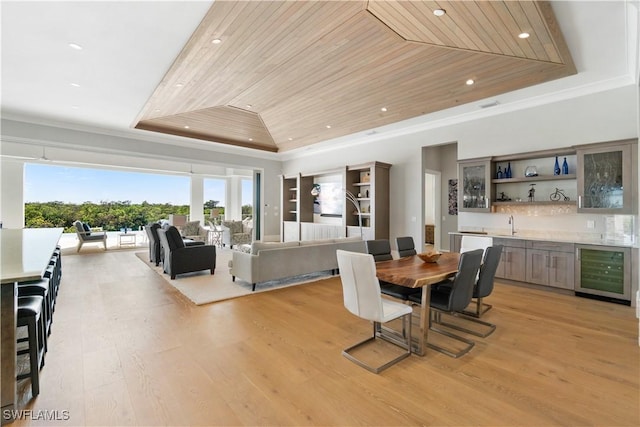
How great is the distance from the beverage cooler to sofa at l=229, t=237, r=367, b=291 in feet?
11.6

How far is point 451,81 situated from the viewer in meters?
4.29

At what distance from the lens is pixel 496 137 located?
5.35 metres

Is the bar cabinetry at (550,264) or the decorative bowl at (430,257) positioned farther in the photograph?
the bar cabinetry at (550,264)

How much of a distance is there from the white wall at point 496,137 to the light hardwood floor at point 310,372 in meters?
2.55

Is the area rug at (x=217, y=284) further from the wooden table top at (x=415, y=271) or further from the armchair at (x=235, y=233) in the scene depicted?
the armchair at (x=235, y=233)

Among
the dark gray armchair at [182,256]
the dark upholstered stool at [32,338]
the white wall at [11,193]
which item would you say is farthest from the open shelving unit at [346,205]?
the white wall at [11,193]

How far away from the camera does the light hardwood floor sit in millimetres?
1873

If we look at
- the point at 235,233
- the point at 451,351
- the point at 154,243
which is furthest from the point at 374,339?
the point at 235,233

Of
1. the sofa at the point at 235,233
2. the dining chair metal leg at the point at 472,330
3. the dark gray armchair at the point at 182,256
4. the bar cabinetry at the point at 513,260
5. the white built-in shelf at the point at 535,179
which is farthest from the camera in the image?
the sofa at the point at 235,233

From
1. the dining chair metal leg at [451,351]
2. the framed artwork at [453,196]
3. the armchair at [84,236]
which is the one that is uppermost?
the framed artwork at [453,196]

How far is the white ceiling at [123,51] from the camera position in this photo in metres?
2.71

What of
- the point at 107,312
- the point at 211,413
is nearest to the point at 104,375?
the point at 211,413

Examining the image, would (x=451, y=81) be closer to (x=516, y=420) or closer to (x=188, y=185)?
(x=516, y=420)

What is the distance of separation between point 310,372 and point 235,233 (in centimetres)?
789
